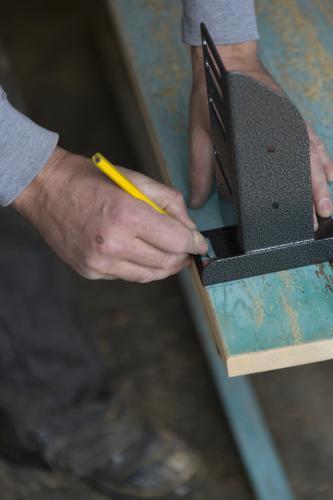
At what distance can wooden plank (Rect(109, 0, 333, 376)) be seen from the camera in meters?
1.13

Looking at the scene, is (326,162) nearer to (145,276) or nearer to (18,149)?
(145,276)

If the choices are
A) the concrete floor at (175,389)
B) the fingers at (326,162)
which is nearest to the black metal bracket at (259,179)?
the fingers at (326,162)

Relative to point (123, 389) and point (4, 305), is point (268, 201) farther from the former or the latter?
point (123, 389)

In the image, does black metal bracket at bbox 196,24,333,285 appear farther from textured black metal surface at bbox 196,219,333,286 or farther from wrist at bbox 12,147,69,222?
wrist at bbox 12,147,69,222

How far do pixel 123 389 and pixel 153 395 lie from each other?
11cm

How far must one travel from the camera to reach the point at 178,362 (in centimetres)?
280

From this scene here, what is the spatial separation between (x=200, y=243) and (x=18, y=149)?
33 centimetres

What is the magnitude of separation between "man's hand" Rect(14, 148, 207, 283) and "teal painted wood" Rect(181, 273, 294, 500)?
46.1 inches

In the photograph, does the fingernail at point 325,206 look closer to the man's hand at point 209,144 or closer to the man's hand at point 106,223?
the man's hand at point 209,144

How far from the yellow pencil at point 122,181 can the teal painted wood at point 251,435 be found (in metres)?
1.26

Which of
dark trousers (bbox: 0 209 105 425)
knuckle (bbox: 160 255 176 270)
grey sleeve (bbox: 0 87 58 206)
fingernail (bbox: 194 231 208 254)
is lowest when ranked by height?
dark trousers (bbox: 0 209 105 425)

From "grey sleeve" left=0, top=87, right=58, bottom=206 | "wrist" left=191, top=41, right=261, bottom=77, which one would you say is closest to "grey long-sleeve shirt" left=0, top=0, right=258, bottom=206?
"grey sleeve" left=0, top=87, right=58, bottom=206

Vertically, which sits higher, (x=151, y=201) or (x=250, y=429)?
(x=151, y=201)

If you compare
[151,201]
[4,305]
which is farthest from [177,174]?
[4,305]
